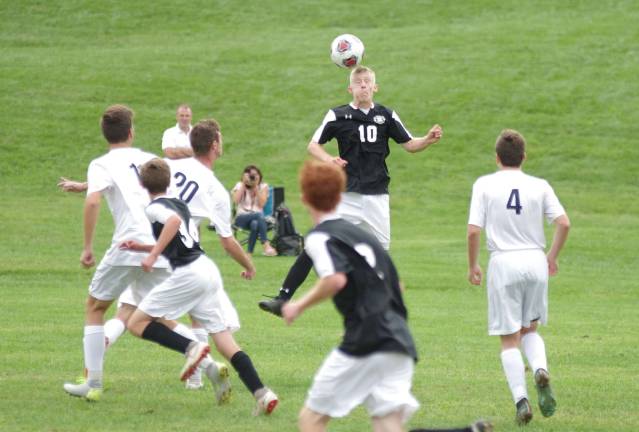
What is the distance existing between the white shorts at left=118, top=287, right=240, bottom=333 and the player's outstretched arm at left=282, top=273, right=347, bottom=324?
9.71 ft

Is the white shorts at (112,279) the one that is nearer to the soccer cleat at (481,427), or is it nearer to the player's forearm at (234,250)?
the player's forearm at (234,250)

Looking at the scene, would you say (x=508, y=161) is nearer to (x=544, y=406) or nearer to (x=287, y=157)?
(x=544, y=406)


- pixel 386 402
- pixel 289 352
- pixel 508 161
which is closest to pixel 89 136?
pixel 289 352

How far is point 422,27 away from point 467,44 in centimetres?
342

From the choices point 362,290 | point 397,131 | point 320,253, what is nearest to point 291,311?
point 320,253

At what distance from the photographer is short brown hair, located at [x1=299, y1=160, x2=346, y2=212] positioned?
635 cm

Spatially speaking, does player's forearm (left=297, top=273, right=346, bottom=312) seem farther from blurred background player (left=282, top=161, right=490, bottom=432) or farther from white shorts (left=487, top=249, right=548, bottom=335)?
white shorts (left=487, top=249, right=548, bottom=335)

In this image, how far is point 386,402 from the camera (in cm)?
628

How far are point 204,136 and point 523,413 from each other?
10.2 feet

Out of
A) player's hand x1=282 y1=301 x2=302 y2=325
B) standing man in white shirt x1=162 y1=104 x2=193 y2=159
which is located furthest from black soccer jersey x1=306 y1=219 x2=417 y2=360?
standing man in white shirt x1=162 y1=104 x2=193 y2=159

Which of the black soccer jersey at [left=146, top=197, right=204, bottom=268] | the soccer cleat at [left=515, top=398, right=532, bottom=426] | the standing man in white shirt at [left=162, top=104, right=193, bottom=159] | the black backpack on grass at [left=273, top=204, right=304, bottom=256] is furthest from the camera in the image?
the black backpack on grass at [left=273, top=204, right=304, bottom=256]

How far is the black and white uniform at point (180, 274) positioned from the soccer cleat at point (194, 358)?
0.31 meters

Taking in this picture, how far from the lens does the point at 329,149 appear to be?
32.6m

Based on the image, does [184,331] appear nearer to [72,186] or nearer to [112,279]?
[112,279]
